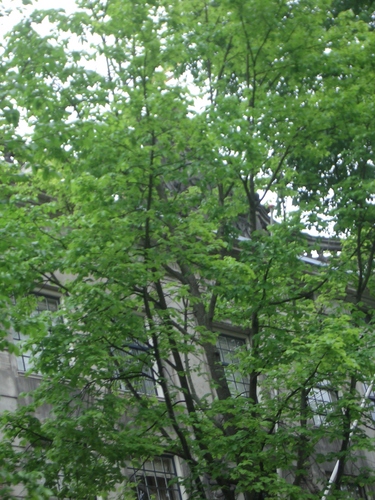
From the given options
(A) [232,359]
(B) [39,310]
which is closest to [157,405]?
(B) [39,310]

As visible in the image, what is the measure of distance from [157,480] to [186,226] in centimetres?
675

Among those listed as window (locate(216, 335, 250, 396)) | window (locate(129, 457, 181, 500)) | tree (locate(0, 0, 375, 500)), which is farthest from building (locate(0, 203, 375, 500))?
window (locate(216, 335, 250, 396))

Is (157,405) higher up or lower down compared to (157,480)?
higher up

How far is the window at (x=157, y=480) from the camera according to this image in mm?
20109

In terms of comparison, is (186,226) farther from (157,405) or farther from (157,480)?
(157,480)

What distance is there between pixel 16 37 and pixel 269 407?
8.57 meters

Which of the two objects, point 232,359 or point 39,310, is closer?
point 39,310

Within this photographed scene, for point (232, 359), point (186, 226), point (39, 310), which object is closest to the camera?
point (186, 226)

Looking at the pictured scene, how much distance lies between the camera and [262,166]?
64.7ft

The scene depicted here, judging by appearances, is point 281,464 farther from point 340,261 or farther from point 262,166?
point 262,166

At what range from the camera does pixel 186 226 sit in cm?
1705

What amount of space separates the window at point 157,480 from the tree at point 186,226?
2.66 meters

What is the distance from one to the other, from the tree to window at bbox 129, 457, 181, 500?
2659 mm

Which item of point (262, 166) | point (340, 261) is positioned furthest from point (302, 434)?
point (262, 166)
